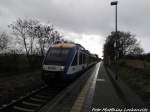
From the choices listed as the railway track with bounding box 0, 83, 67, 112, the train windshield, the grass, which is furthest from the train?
the grass

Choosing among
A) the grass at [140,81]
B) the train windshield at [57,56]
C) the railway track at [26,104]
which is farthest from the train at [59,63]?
the grass at [140,81]

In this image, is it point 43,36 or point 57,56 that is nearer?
point 57,56

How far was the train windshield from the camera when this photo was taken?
58.5 ft

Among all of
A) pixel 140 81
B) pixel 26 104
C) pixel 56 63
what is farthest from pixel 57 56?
pixel 140 81

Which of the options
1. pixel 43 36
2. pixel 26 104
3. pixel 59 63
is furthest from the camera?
pixel 43 36

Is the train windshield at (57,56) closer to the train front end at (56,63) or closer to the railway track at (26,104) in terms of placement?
the train front end at (56,63)

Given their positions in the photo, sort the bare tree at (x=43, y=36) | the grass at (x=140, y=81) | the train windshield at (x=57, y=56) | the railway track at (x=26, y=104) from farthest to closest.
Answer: the bare tree at (x=43, y=36), the train windshield at (x=57, y=56), the grass at (x=140, y=81), the railway track at (x=26, y=104)

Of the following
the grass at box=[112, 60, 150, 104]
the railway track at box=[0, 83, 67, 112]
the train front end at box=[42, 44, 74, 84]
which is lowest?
the railway track at box=[0, 83, 67, 112]

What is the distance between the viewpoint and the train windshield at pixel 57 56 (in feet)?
58.5

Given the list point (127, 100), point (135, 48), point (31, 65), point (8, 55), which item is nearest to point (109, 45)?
point (135, 48)

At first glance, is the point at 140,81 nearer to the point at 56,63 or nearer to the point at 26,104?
the point at 56,63

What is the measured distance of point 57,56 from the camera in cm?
1834

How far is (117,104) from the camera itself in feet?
36.3

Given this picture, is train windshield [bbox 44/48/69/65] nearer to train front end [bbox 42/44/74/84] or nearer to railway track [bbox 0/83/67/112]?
train front end [bbox 42/44/74/84]
